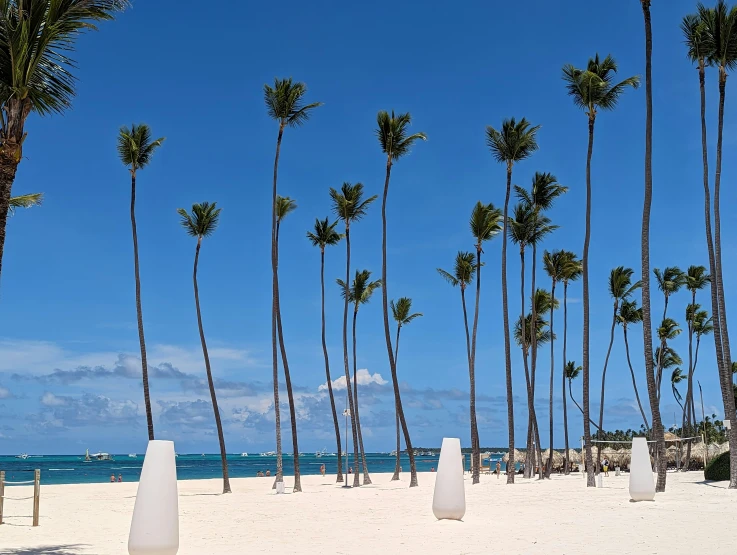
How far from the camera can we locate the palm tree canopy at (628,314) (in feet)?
173

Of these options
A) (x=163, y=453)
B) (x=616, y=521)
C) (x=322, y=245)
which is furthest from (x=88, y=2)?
(x=322, y=245)

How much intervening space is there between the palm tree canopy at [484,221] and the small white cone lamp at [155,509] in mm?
26539

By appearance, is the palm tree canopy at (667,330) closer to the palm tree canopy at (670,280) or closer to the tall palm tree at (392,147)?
the palm tree canopy at (670,280)

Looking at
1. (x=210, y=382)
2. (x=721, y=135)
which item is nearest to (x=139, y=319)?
(x=210, y=382)

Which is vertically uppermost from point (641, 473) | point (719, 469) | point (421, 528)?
point (641, 473)

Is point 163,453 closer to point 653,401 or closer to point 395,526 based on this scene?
point 395,526

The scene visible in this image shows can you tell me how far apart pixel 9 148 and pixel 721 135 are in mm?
22770

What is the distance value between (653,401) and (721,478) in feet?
23.0

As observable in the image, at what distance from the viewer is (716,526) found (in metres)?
13.0

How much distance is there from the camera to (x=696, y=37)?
24.5m

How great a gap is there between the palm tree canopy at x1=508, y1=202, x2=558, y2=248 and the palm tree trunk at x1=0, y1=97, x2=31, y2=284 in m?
28.9

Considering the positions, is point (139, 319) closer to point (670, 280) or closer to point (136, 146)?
point (136, 146)

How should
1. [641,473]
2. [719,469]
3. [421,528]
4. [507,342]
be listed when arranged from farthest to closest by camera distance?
[507,342]
[719,469]
[641,473]
[421,528]

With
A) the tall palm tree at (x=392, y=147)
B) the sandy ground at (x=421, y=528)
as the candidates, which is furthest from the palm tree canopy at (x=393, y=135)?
the sandy ground at (x=421, y=528)
